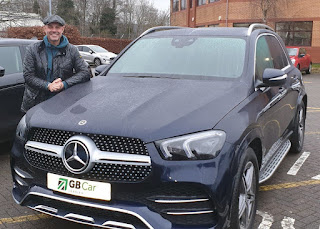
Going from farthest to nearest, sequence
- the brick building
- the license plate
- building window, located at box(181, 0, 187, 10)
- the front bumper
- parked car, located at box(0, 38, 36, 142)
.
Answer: building window, located at box(181, 0, 187, 10), the brick building, parked car, located at box(0, 38, 36, 142), the license plate, the front bumper

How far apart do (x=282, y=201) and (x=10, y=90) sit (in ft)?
12.1

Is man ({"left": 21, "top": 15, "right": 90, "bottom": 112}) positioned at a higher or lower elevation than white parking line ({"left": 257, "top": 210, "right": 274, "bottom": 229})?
higher

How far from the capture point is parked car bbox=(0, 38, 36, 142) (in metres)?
5.09

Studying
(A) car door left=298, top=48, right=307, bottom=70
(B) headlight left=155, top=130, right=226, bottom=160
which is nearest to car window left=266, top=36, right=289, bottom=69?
(B) headlight left=155, top=130, right=226, bottom=160

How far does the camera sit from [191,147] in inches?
98.7

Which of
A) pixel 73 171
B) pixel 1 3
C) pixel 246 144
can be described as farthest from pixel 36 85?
pixel 1 3

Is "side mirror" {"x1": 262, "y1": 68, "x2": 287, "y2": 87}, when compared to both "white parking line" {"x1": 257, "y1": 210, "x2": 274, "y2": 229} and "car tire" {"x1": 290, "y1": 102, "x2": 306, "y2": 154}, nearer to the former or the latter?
"white parking line" {"x1": 257, "y1": 210, "x2": 274, "y2": 229}

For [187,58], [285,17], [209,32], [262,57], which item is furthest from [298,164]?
[285,17]

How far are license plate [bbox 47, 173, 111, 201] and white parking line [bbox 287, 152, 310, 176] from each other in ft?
10.0

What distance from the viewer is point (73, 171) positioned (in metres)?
2.63

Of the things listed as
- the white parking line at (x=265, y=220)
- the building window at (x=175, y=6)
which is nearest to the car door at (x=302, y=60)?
the white parking line at (x=265, y=220)

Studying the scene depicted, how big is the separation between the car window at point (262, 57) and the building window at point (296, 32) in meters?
28.0

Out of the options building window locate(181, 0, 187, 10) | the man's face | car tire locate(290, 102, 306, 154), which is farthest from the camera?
building window locate(181, 0, 187, 10)

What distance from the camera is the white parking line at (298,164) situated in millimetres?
4902
